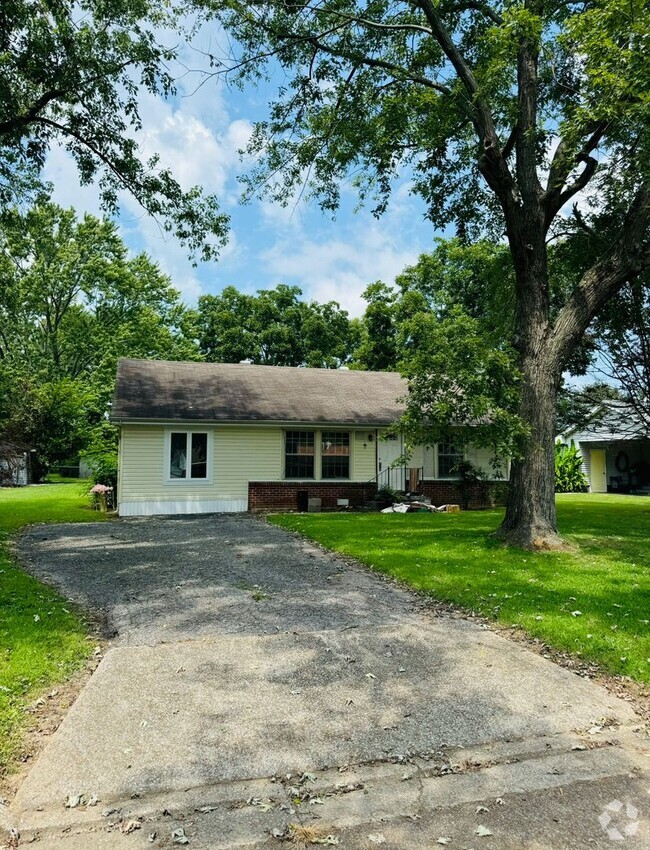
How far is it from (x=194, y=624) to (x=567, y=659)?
364 centimetres

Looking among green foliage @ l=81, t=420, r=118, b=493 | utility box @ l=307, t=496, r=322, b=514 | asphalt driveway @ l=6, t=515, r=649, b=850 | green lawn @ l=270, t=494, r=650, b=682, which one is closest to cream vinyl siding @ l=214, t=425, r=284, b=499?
utility box @ l=307, t=496, r=322, b=514

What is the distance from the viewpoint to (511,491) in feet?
34.1

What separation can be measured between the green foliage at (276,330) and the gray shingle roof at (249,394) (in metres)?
15.7

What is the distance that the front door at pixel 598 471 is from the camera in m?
29.1

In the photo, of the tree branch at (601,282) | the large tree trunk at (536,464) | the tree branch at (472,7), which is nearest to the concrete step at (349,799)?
the large tree trunk at (536,464)

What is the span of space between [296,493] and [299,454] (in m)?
1.26

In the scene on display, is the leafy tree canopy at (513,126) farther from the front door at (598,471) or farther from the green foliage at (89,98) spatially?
the front door at (598,471)

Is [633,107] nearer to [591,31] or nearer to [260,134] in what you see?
[591,31]

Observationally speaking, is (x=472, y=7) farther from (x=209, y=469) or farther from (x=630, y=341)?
(x=209, y=469)

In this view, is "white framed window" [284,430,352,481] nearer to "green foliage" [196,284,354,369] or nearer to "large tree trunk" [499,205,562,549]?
"large tree trunk" [499,205,562,549]

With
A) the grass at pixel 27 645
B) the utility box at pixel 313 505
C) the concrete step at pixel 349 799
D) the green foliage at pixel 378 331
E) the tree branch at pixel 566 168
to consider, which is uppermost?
the green foliage at pixel 378 331

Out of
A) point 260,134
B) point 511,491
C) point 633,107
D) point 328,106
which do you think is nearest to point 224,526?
point 511,491

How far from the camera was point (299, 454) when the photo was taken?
17859 millimetres

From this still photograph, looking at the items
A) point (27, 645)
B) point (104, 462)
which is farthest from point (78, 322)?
point (27, 645)
